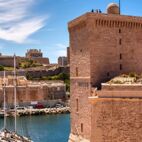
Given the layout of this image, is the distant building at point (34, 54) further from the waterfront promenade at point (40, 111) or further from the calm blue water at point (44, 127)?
the calm blue water at point (44, 127)

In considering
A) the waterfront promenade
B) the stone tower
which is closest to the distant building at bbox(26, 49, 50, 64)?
the waterfront promenade

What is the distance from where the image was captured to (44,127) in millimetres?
41188

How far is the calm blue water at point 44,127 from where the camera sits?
34978mm

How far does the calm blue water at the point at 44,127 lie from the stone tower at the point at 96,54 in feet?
39.7

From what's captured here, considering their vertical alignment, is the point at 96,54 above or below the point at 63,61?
below

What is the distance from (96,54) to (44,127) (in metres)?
22.5

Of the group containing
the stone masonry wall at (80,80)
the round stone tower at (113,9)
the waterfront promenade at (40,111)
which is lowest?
the waterfront promenade at (40,111)

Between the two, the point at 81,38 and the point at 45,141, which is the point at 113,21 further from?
the point at 45,141

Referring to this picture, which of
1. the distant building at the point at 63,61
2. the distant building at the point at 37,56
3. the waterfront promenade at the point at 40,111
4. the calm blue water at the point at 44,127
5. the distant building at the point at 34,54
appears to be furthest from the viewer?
the distant building at the point at 34,54

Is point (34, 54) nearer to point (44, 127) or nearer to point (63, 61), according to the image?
point (63, 61)

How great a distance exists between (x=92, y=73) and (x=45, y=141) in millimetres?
14920

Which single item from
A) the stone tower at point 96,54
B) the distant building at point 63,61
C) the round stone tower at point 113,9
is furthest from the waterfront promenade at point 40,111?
the distant building at point 63,61

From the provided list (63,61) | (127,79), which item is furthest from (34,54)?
(127,79)

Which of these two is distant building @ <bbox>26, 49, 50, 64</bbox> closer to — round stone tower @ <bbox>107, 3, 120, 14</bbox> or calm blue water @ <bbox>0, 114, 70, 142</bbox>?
calm blue water @ <bbox>0, 114, 70, 142</bbox>
